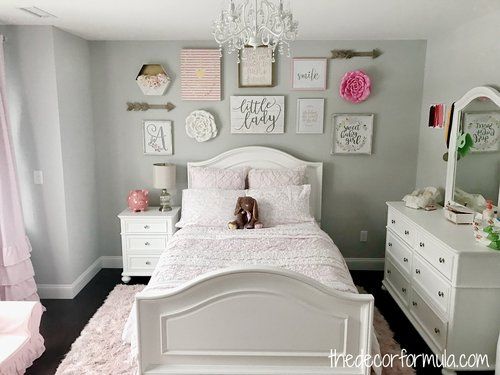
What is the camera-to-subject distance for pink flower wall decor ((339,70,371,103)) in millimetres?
3631

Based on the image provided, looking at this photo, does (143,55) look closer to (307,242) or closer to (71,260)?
(71,260)

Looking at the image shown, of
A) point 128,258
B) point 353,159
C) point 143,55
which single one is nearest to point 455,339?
point 353,159

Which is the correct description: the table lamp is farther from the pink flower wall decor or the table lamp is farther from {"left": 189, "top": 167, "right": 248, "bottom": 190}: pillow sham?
the pink flower wall decor

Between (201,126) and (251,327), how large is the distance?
2.25 metres

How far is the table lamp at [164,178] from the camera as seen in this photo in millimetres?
3625

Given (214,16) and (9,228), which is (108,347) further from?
(214,16)

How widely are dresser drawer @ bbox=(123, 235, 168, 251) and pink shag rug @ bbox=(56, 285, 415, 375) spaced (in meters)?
0.54

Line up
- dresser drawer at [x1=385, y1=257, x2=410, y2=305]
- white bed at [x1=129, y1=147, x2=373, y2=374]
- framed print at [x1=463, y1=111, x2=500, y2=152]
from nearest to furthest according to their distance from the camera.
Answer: white bed at [x1=129, y1=147, x2=373, y2=374]
framed print at [x1=463, y1=111, x2=500, y2=152]
dresser drawer at [x1=385, y1=257, x2=410, y2=305]

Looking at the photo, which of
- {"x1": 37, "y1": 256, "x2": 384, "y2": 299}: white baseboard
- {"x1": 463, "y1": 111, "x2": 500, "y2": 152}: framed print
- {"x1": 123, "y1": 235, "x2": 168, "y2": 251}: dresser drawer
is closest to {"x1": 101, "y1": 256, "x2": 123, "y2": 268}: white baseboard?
{"x1": 37, "y1": 256, "x2": 384, "y2": 299}: white baseboard

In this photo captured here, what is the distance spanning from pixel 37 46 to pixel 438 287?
3.44 meters

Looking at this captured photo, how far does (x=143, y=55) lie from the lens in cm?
373

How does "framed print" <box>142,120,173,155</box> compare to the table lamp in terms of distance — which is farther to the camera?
"framed print" <box>142,120,173,155</box>

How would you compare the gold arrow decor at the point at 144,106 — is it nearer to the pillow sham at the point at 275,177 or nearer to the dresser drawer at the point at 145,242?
the pillow sham at the point at 275,177

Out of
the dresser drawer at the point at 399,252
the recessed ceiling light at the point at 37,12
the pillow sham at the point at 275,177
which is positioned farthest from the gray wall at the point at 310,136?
the recessed ceiling light at the point at 37,12
